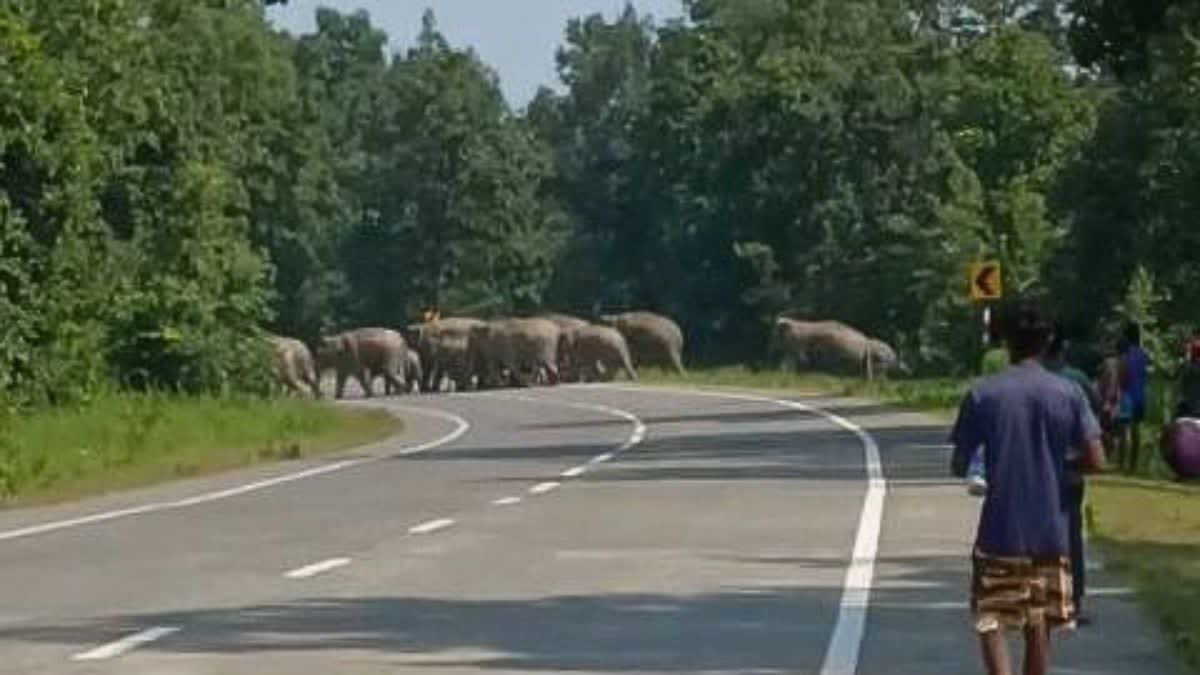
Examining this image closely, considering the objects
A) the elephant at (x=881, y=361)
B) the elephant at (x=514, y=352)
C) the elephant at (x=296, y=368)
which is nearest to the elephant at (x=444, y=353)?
the elephant at (x=514, y=352)

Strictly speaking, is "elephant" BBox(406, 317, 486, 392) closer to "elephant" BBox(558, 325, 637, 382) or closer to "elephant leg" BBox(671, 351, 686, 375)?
"elephant" BBox(558, 325, 637, 382)

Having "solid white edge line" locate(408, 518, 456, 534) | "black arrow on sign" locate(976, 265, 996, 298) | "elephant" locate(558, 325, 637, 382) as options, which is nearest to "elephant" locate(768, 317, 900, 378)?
"elephant" locate(558, 325, 637, 382)

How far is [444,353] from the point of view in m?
106

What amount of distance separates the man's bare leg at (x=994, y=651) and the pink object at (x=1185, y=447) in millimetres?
3064

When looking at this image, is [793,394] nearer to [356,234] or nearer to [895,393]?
[895,393]

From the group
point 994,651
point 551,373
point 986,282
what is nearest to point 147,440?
point 986,282

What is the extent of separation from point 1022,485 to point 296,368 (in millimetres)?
81364

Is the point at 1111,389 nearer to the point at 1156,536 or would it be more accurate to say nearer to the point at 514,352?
the point at 1156,536

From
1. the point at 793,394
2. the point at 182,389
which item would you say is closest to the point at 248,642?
the point at 182,389

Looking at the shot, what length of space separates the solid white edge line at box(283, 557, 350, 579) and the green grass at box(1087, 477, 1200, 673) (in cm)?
553

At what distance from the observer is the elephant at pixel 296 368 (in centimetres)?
9075

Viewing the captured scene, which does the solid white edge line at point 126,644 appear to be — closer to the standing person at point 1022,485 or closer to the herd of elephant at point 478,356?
the standing person at point 1022,485

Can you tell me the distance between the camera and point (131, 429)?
49.6 m

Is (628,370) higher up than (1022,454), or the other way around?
(1022,454)
